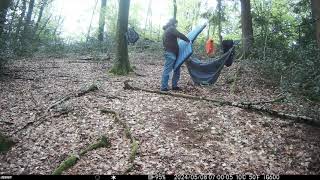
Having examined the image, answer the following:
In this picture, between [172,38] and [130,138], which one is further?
[172,38]

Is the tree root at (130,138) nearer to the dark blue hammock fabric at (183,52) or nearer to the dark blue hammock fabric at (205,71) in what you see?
the dark blue hammock fabric at (183,52)

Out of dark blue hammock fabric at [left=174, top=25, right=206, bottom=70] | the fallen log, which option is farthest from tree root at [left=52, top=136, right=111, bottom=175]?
dark blue hammock fabric at [left=174, top=25, right=206, bottom=70]

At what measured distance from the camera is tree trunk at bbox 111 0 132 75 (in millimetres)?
12914

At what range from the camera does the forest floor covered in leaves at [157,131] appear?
19.6 feet

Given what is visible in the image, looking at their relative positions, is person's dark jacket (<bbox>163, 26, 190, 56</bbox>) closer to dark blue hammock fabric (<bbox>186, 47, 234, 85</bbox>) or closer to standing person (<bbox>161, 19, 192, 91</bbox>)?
standing person (<bbox>161, 19, 192, 91</bbox>)

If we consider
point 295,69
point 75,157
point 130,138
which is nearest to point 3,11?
point 130,138

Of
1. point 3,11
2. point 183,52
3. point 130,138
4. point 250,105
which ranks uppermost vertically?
point 3,11

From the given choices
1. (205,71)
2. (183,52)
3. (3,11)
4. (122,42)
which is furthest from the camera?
(122,42)

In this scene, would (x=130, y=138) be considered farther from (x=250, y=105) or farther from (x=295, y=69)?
(x=295, y=69)

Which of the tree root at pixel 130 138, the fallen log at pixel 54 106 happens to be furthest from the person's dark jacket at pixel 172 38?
the tree root at pixel 130 138

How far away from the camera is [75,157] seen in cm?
613

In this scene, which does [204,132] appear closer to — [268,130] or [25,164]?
[268,130]

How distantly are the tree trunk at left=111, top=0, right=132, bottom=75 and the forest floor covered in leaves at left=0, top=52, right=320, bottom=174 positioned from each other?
6.04ft

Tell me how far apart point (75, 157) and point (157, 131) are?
1.92 metres
